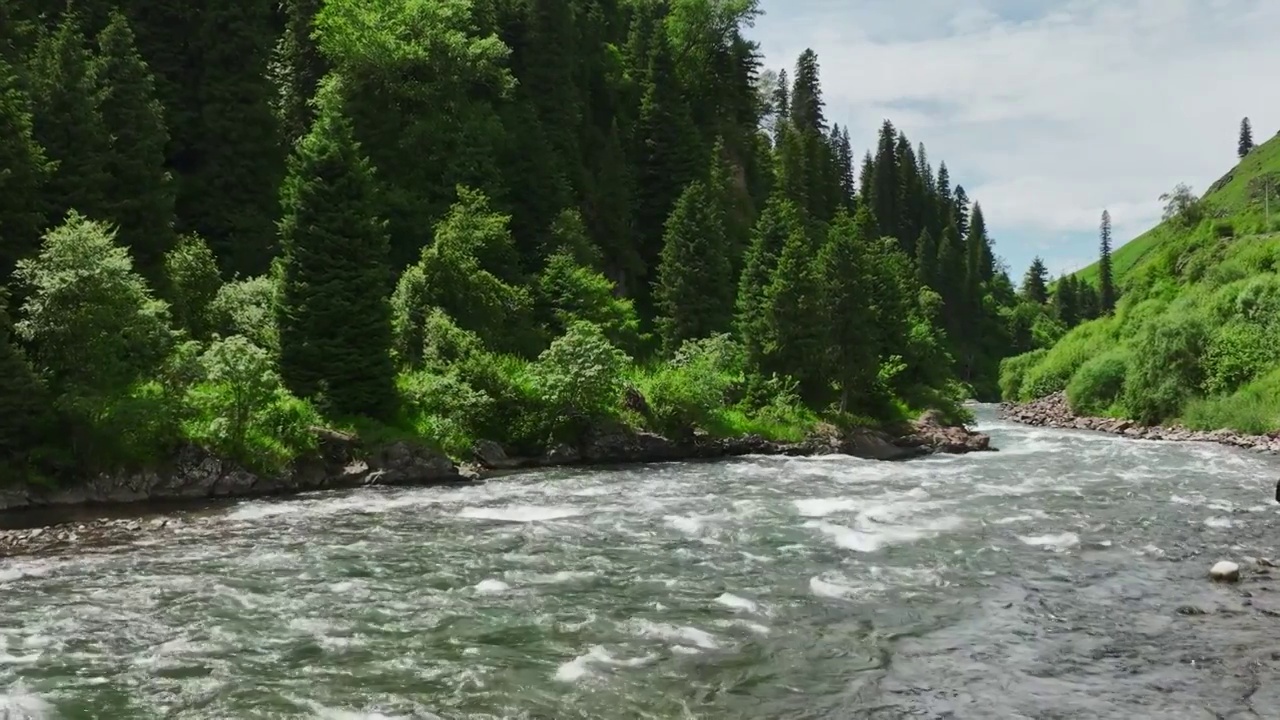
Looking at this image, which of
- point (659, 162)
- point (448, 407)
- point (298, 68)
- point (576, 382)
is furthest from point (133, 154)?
point (659, 162)

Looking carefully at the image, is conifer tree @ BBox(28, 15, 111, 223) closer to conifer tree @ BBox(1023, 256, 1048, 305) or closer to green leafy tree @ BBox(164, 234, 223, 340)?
green leafy tree @ BBox(164, 234, 223, 340)

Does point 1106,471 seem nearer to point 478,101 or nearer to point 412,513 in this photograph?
point 412,513

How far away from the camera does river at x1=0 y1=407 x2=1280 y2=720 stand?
1266 centimetres

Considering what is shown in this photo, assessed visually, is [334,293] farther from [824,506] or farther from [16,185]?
[824,506]

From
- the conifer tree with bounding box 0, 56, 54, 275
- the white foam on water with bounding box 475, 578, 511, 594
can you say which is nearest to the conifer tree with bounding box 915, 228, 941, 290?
the conifer tree with bounding box 0, 56, 54, 275

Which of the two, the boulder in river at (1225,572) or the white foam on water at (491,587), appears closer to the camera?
the white foam on water at (491,587)

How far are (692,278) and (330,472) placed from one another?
36.9 meters

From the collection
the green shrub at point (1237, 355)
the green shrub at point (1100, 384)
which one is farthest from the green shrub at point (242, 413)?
the green shrub at point (1100, 384)

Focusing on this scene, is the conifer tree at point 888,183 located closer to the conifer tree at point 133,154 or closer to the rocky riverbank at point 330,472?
the rocky riverbank at point 330,472

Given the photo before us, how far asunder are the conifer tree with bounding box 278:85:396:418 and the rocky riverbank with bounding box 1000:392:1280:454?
48648mm

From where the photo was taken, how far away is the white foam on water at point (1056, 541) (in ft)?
75.0

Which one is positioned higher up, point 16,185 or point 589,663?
point 16,185

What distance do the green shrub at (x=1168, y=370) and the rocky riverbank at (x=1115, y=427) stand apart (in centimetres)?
165

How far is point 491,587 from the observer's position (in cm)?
1852
